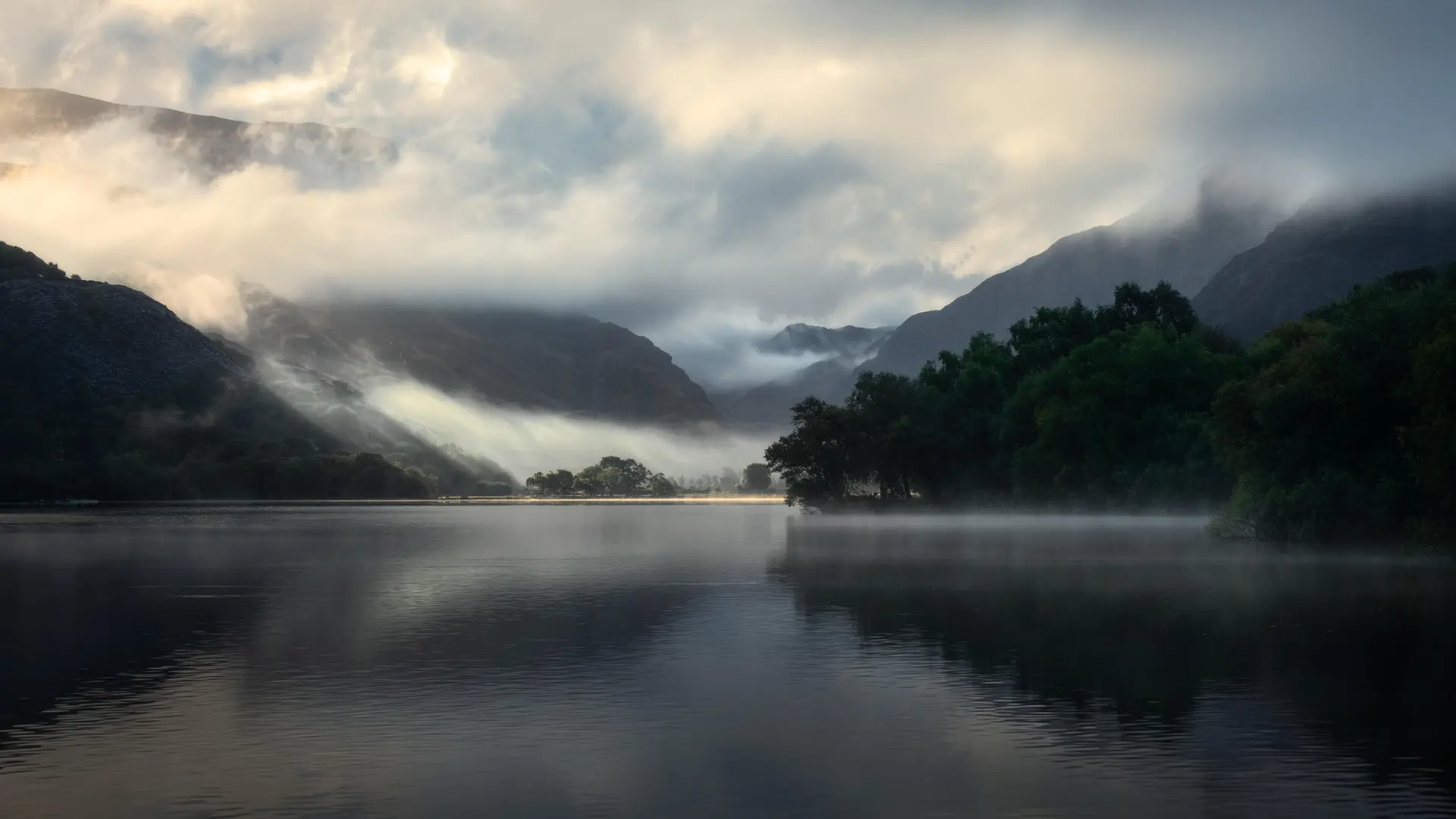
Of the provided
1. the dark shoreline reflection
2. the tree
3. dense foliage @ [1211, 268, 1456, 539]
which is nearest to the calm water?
the dark shoreline reflection

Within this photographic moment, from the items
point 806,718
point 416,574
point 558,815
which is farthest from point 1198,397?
point 558,815

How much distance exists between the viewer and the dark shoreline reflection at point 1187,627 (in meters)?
34.0

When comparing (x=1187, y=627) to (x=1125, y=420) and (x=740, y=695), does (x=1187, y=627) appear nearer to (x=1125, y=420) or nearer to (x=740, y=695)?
(x=740, y=695)

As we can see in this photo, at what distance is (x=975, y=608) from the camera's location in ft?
195

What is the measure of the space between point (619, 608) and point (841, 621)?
10.8m

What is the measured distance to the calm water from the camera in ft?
84.9

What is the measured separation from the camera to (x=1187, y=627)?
5125 centimetres

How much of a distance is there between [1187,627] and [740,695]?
21467 mm

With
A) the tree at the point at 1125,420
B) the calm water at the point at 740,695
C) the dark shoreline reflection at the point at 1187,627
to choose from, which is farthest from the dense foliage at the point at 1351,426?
the tree at the point at 1125,420

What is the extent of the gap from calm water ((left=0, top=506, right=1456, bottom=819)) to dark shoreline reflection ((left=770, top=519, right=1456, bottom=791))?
20 cm

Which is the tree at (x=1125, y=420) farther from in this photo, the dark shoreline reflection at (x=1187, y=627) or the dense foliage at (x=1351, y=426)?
the dark shoreline reflection at (x=1187, y=627)

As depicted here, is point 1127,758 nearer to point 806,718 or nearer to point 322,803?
point 806,718

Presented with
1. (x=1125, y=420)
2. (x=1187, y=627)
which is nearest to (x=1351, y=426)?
(x=1187, y=627)

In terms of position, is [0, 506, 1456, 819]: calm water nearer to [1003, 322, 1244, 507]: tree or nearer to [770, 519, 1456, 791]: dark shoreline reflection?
[770, 519, 1456, 791]: dark shoreline reflection
